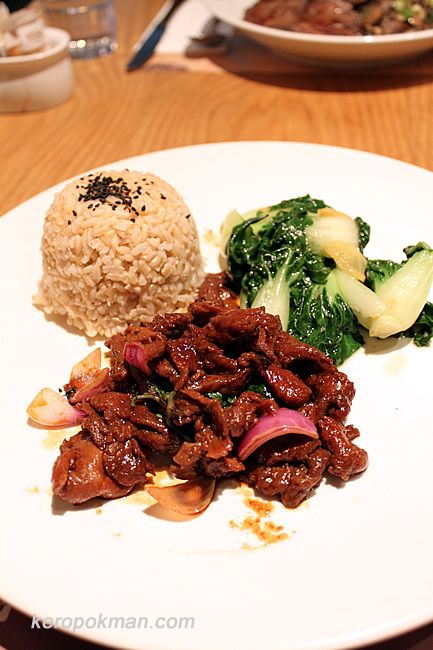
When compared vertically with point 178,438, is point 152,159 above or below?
above

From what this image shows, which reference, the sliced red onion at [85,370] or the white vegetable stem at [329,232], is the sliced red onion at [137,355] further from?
the white vegetable stem at [329,232]

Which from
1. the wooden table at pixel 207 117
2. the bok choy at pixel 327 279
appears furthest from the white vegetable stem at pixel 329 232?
the wooden table at pixel 207 117

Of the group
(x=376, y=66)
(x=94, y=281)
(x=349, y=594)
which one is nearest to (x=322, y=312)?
(x=94, y=281)

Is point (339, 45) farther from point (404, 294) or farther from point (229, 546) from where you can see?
point (229, 546)

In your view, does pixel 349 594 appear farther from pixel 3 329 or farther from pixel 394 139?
pixel 394 139

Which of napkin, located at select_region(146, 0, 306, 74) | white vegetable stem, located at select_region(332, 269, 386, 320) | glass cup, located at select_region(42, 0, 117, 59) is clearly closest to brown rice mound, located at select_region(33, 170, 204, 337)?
white vegetable stem, located at select_region(332, 269, 386, 320)

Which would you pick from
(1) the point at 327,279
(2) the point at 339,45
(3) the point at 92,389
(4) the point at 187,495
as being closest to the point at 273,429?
(4) the point at 187,495
